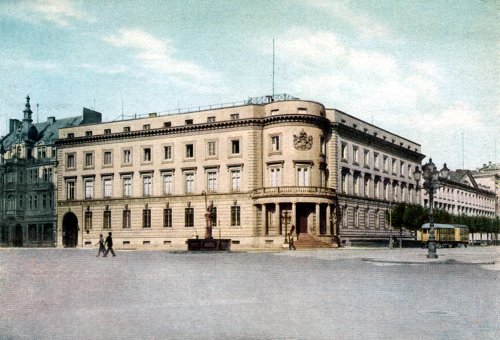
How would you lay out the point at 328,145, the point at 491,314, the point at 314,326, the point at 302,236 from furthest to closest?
the point at 328,145
the point at 302,236
the point at 491,314
the point at 314,326

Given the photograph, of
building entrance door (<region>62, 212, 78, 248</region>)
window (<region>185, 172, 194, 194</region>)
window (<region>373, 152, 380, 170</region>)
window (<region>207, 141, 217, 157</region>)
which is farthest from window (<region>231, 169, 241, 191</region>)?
building entrance door (<region>62, 212, 78, 248</region>)

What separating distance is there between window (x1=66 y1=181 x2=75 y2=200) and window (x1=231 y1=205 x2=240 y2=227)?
1928cm

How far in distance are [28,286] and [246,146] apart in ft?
137

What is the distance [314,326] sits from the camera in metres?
9.53

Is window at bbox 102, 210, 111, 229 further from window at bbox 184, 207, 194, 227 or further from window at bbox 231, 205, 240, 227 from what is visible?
window at bbox 231, 205, 240, 227

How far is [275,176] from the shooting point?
2206 inches

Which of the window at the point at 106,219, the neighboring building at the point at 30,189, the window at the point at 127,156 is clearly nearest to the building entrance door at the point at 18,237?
the neighboring building at the point at 30,189

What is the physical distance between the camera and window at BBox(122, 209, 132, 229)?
205 feet

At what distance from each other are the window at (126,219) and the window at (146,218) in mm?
1587

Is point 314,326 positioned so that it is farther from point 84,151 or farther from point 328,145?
point 84,151

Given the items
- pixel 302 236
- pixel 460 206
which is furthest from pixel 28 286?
pixel 460 206

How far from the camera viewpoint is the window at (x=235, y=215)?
5697 centimetres

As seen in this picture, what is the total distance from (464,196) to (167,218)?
59935 millimetres

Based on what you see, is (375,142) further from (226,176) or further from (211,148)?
(211,148)
